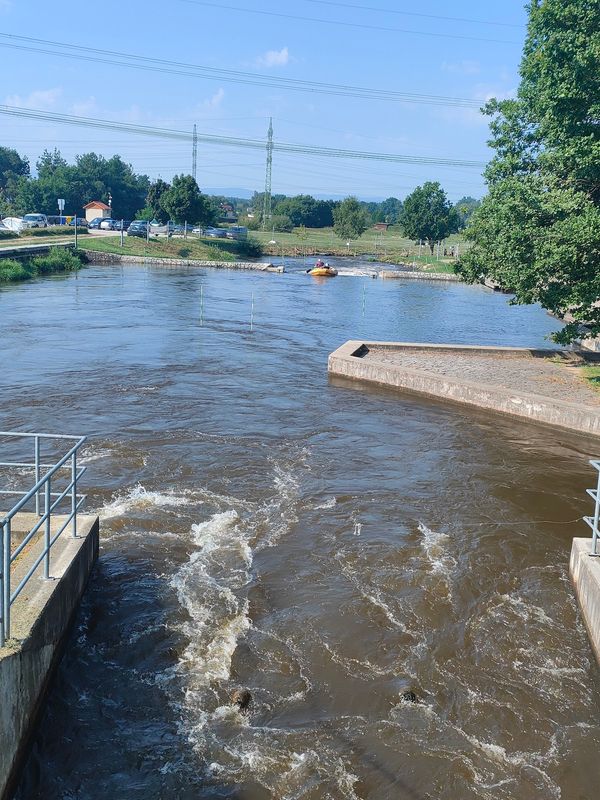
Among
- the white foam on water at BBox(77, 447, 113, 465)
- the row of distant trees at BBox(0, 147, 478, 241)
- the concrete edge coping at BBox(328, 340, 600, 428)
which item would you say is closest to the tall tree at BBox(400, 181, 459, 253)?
the row of distant trees at BBox(0, 147, 478, 241)

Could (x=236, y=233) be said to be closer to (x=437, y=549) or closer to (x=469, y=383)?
(x=469, y=383)

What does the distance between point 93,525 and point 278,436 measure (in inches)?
271

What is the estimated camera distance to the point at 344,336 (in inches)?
1172

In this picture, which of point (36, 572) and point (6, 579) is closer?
point (6, 579)

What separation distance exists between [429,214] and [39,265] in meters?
52.5

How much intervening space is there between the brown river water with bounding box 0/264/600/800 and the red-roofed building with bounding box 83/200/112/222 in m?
87.0

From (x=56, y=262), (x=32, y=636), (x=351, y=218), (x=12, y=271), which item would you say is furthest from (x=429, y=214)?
(x=32, y=636)

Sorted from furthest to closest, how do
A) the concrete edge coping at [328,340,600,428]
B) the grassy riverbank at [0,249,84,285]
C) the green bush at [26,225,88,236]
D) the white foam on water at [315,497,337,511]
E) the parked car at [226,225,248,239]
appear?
the parked car at [226,225,248,239]
the green bush at [26,225,88,236]
the grassy riverbank at [0,249,84,285]
the concrete edge coping at [328,340,600,428]
the white foam on water at [315,497,337,511]

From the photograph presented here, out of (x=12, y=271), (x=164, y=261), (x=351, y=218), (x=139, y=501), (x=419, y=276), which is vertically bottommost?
(x=139, y=501)

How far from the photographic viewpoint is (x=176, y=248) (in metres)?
69.9

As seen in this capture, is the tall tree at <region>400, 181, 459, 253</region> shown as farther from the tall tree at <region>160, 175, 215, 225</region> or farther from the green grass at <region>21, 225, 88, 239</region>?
the green grass at <region>21, 225, 88, 239</region>

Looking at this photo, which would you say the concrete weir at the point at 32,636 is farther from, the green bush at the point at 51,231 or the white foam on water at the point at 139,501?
the green bush at the point at 51,231

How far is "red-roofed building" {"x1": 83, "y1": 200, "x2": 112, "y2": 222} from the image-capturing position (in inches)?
3976

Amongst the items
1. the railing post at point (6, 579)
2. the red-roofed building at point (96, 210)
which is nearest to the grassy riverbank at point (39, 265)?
the railing post at point (6, 579)
